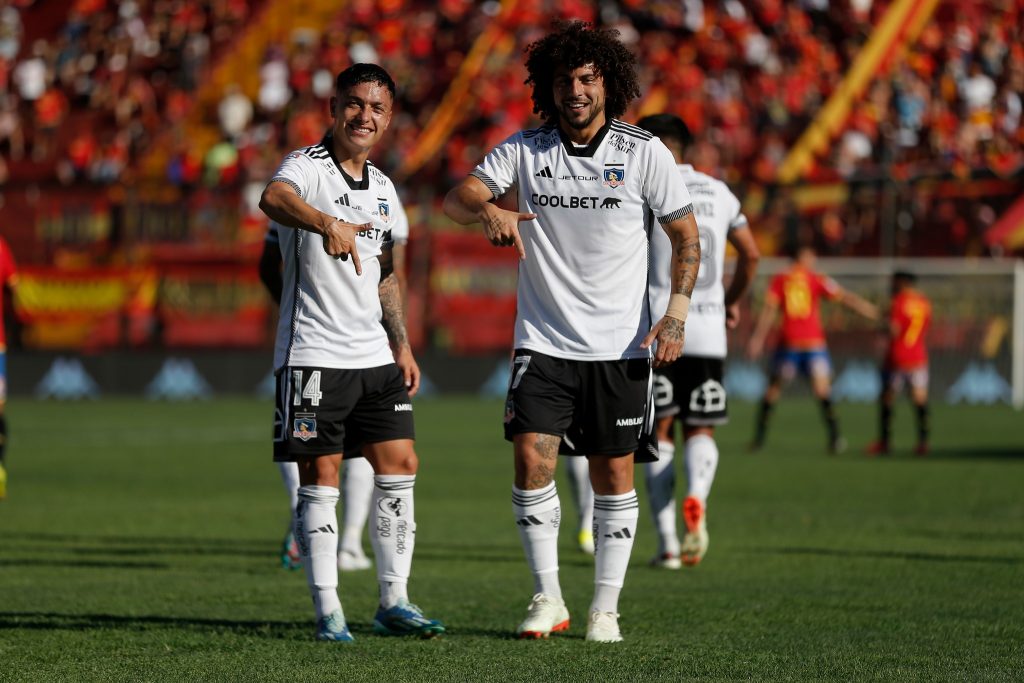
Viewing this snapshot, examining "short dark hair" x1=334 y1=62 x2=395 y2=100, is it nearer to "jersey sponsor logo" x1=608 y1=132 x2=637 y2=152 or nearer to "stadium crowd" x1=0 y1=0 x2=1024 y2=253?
"jersey sponsor logo" x1=608 y1=132 x2=637 y2=152

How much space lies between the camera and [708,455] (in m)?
8.84

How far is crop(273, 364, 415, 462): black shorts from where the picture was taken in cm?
618

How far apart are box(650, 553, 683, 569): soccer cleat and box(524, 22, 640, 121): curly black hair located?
10.2ft

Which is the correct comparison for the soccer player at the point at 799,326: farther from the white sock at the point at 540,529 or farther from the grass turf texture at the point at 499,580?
the white sock at the point at 540,529

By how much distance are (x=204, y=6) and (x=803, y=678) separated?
31.4m

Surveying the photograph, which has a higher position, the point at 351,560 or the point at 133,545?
the point at 351,560

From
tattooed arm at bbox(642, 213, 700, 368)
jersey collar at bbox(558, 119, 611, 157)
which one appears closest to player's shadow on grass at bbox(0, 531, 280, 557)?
tattooed arm at bbox(642, 213, 700, 368)

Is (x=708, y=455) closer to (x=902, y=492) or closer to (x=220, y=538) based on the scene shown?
(x=220, y=538)

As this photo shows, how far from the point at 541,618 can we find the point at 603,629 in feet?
0.78

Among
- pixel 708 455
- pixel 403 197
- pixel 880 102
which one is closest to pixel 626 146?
pixel 708 455

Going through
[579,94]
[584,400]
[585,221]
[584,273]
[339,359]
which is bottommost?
[584,400]

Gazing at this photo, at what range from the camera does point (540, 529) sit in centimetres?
623

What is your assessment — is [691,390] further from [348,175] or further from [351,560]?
[348,175]

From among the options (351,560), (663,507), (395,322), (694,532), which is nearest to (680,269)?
(395,322)
